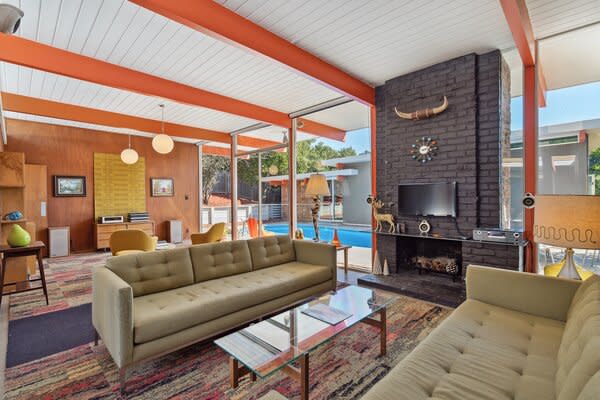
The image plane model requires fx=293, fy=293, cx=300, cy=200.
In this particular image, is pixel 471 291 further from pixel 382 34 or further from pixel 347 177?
pixel 347 177

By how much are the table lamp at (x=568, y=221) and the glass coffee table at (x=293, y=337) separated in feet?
4.07

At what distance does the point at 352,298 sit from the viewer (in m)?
2.54

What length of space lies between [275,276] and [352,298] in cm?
86

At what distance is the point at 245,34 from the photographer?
2.78 meters

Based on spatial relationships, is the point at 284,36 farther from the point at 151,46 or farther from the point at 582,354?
the point at 582,354

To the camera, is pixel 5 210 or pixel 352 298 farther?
pixel 5 210

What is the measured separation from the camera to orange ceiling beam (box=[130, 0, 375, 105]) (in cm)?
231

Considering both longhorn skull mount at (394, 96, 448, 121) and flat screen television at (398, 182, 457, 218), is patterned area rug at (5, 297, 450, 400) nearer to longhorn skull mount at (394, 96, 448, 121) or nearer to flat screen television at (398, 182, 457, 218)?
flat screen television at (398, 182, 457, 218)

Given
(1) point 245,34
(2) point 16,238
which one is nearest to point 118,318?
(2) point 16,238

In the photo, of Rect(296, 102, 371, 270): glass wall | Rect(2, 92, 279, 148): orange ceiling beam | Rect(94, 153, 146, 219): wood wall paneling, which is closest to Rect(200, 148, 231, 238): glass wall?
Answer: Rect(94, 153, 146, 219): wood wall paneling

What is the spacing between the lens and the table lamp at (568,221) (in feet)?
6.29

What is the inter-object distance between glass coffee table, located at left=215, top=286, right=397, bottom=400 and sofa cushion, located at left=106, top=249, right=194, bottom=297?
1.06 metres

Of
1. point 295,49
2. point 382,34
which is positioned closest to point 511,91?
point 382,34

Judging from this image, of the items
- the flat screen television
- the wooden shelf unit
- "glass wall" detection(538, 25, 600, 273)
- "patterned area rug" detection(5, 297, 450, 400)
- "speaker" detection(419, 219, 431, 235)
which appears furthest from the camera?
the wooden shelf unit
